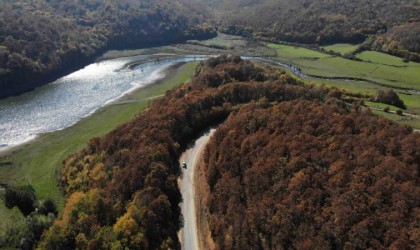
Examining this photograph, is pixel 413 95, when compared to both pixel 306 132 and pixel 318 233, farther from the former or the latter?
pixel 318 233

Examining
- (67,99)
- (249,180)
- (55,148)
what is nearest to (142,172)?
(249,180)

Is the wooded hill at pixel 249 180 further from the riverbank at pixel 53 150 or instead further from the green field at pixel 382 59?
the green field at pixel 382 59

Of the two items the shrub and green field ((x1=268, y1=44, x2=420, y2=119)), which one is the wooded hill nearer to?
the shrub

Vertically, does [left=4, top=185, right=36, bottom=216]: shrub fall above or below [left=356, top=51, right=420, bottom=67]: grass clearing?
below

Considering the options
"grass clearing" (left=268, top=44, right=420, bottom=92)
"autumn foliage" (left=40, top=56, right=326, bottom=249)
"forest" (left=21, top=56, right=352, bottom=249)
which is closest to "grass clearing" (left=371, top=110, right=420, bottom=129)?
"forest" (left=21, top=56, right=352, bottom=249)

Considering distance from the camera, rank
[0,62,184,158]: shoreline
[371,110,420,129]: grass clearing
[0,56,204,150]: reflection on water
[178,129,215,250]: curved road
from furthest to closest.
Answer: [0,56,204,150]: reflection on water
[0,62,184,158]: shoreline
[371,110,420,129]: grass clearing
[178,129,215,250]: curved road

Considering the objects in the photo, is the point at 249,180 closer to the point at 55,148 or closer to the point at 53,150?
the point at 53,150
